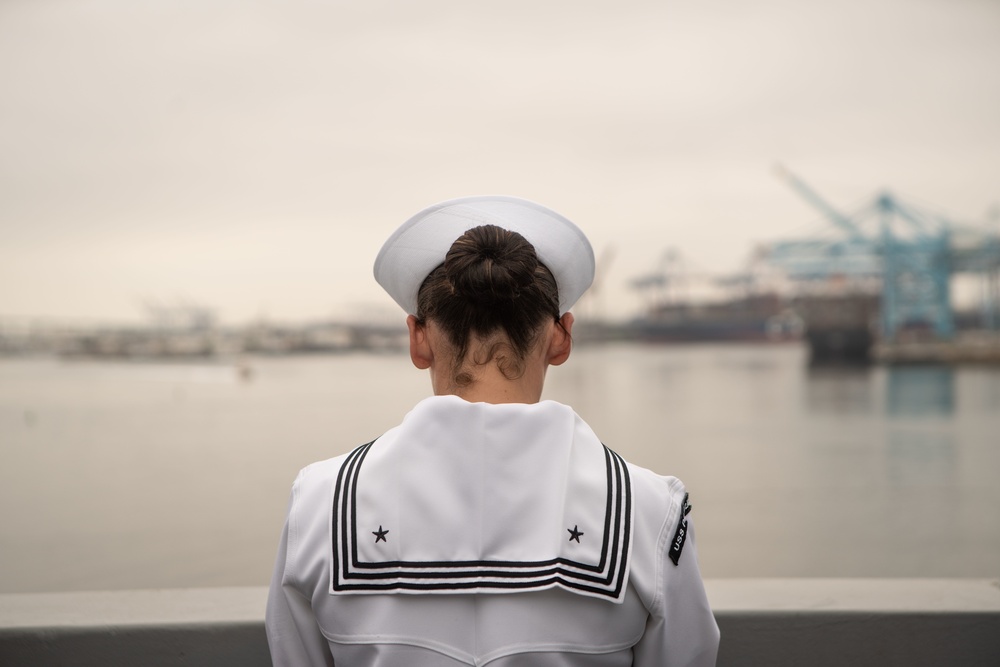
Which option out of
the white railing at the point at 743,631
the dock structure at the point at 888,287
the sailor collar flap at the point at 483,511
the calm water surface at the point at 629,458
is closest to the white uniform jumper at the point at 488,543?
the sailor collar flap at the point at 483,511

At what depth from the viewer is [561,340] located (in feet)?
2.60

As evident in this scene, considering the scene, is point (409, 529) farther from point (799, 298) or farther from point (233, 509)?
point (799, 298)

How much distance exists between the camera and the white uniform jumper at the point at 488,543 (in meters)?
0.67

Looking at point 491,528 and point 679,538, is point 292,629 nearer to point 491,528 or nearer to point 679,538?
point 491,528

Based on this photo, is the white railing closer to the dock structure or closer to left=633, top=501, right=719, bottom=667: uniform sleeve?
left=633, top=501, right=719, bottom=667: uniform sleeve

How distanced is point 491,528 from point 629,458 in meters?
24.6

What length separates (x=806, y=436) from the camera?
93.9ft

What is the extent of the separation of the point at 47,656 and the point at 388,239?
717 millimetres

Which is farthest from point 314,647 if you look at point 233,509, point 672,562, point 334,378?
point 334,378

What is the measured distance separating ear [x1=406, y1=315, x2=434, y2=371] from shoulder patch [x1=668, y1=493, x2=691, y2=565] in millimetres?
256

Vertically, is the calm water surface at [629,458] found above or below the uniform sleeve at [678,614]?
below

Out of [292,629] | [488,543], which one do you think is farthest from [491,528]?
[292,629]

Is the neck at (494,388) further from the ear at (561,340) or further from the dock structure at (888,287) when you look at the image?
the dock structure at (888,287)

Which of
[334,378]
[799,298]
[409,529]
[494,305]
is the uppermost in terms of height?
[494,305]
